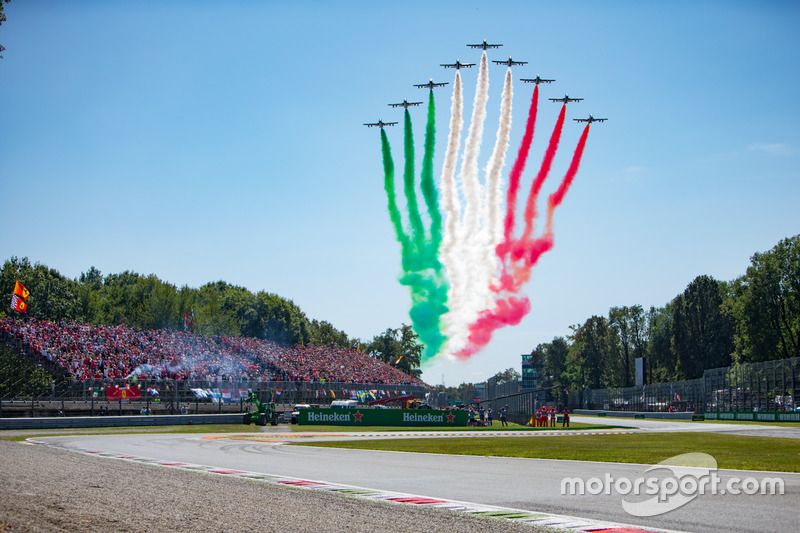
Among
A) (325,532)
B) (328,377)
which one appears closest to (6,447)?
(325,532)

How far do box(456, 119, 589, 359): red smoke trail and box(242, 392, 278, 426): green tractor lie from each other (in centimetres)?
2789

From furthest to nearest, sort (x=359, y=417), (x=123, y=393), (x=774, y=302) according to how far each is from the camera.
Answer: (x=774, y=302) < (x=359, y=417) < (x=123, y=393)

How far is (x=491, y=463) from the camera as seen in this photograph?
21.7m

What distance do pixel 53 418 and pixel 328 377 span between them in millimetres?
38125

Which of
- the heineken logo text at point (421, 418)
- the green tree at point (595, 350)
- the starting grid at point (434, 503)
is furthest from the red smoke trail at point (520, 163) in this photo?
the green tree at point (595, 350)

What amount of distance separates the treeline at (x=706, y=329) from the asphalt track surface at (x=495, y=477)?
89.5 metres

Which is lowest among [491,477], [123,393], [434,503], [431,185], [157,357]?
[123,393]

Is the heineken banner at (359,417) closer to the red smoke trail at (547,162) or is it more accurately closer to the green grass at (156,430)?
the green grass at (156,430)

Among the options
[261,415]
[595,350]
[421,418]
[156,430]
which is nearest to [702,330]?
[595,350]

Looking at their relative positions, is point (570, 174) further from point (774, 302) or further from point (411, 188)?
point (774, 302)

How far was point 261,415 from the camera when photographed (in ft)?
171

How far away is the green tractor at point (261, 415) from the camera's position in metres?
52.1

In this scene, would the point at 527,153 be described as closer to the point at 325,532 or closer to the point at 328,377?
the point at 328,377

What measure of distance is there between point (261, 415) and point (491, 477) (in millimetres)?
37319
